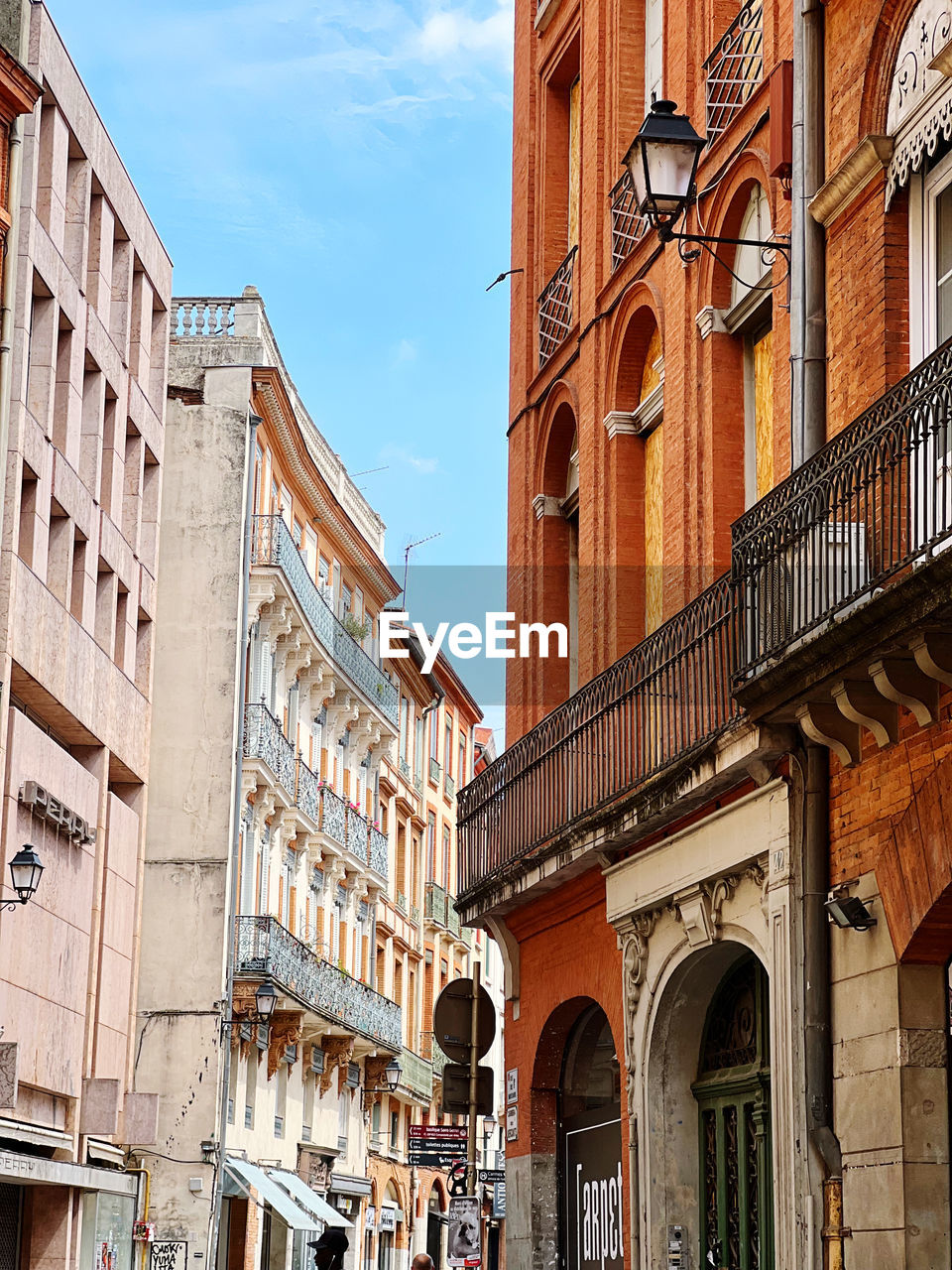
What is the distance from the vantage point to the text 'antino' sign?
51.4 feet

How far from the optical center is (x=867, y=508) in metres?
10.1

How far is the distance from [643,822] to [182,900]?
903 inches

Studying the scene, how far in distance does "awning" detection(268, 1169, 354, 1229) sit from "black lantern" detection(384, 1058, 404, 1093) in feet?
18.5

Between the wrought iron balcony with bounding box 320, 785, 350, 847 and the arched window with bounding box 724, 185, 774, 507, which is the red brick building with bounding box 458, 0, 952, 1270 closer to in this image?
the arched window with bounding box 724, 185, 774, 507

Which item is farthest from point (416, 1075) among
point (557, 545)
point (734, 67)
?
point (734, 67)

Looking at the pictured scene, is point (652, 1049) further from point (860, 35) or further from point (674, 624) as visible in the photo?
point (860, 35)

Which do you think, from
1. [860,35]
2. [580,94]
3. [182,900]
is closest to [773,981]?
[860,35]

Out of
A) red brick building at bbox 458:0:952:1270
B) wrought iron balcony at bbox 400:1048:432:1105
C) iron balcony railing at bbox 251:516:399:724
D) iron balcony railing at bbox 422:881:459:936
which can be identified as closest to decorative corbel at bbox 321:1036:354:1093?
wrought iron balcony at bbox 400:1048:432:1105

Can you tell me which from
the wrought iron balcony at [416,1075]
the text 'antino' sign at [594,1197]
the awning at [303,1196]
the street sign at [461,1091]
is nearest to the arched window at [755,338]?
the street sign at [461,1091]

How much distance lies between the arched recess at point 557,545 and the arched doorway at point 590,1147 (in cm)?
330

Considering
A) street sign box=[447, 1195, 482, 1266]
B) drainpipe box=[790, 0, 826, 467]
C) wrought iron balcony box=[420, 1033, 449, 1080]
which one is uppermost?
drainpipe box=[790, 0, 826, 467]

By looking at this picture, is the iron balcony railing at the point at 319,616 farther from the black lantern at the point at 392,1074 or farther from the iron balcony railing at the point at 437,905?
the black lantern at the point at 392,1074

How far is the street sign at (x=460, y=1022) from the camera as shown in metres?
15.9

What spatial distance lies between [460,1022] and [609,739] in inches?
107
